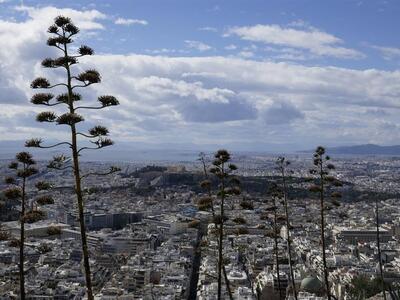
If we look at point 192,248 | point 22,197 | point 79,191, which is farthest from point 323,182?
point 192,248

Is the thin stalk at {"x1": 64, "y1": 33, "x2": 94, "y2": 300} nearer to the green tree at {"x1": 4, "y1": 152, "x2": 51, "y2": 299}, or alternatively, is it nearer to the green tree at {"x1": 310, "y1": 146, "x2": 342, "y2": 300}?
the green tree at {"x1": 4, "y1": 152, "x2": 51, "y2": 299}

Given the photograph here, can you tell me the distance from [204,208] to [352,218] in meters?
54.6

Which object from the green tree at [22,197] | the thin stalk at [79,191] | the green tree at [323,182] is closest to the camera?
the thin stalk at [79,191]

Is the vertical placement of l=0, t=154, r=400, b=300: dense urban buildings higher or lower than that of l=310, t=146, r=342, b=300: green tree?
lower

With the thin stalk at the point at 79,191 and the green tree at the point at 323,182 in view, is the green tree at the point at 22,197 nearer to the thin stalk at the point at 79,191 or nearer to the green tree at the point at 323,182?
the thin stalk at the point at 79,191

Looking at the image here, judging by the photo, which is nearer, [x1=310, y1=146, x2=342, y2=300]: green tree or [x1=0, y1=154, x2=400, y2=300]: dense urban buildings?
[x1=310, y1=146, x2=342, y2=300]: green tree

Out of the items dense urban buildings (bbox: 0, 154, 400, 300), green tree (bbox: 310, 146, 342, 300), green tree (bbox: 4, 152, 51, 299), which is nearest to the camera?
green tree (bbox: 4, 152, 51, 299)

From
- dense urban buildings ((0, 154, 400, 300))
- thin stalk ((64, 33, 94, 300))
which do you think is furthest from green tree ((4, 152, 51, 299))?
thin stalk ((64, 33, 94, 300))

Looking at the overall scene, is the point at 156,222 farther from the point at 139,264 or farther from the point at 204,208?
the point at 204,208

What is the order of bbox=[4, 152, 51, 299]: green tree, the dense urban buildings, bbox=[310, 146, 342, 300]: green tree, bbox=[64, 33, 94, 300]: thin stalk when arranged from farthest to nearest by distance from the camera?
the dense urban buildings
bbox=[310, 146, 342, 300]: green tree
bbox=[4, 152, 51, 299]: green tree
bbox=[64, 33, 94, 300]: thin stalk

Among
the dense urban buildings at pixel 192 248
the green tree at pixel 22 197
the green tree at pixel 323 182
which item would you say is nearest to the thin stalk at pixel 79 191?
the green tree at pixel 22 197

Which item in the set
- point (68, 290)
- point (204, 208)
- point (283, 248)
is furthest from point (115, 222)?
point (204, 208)

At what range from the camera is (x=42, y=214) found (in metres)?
8.10

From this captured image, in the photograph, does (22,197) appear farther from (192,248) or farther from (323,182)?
(192,248)
